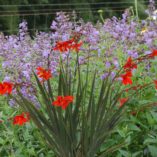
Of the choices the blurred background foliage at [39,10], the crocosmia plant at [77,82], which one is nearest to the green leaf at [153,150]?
the crocosmia plant at [77,82]

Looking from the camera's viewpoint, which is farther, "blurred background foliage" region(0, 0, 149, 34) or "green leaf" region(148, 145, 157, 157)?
"blurred background foliage" region(0, 0, 149, 34)

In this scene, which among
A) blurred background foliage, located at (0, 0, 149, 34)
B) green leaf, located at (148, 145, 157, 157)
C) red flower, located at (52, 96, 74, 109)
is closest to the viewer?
red flower, located at (52, 96, 74, 109)

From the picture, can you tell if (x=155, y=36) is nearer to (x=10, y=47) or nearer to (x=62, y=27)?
(x=62, y=27)

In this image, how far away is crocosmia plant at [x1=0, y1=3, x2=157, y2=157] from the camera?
2113 mm

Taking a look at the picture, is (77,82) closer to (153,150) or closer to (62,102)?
(153,150)

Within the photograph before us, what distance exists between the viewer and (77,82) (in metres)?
3.10

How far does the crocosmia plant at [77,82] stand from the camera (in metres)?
2.11

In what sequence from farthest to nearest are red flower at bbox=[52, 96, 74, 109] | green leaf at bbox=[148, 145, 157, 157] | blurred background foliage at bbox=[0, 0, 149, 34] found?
blurred background foliage at bbox=[0, 0, 149, 34]
green leaf at bbox=[148, 145, 157, 157]
red flower at bbox=[52, 96, 74, 109]

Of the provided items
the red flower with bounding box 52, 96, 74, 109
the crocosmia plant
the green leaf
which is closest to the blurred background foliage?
the crocosmia plant

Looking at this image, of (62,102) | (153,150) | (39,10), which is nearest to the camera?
(62,102)

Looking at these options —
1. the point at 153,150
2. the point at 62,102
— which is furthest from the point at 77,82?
the point at 62,102

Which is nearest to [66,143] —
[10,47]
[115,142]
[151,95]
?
[115,142]

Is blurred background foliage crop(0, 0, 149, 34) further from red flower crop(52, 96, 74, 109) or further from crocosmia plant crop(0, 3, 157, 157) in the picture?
red flower crop(52, 96, 74, 109)

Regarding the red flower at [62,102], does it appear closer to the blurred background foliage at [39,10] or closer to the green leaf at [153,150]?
the green leaf at [153,150]
